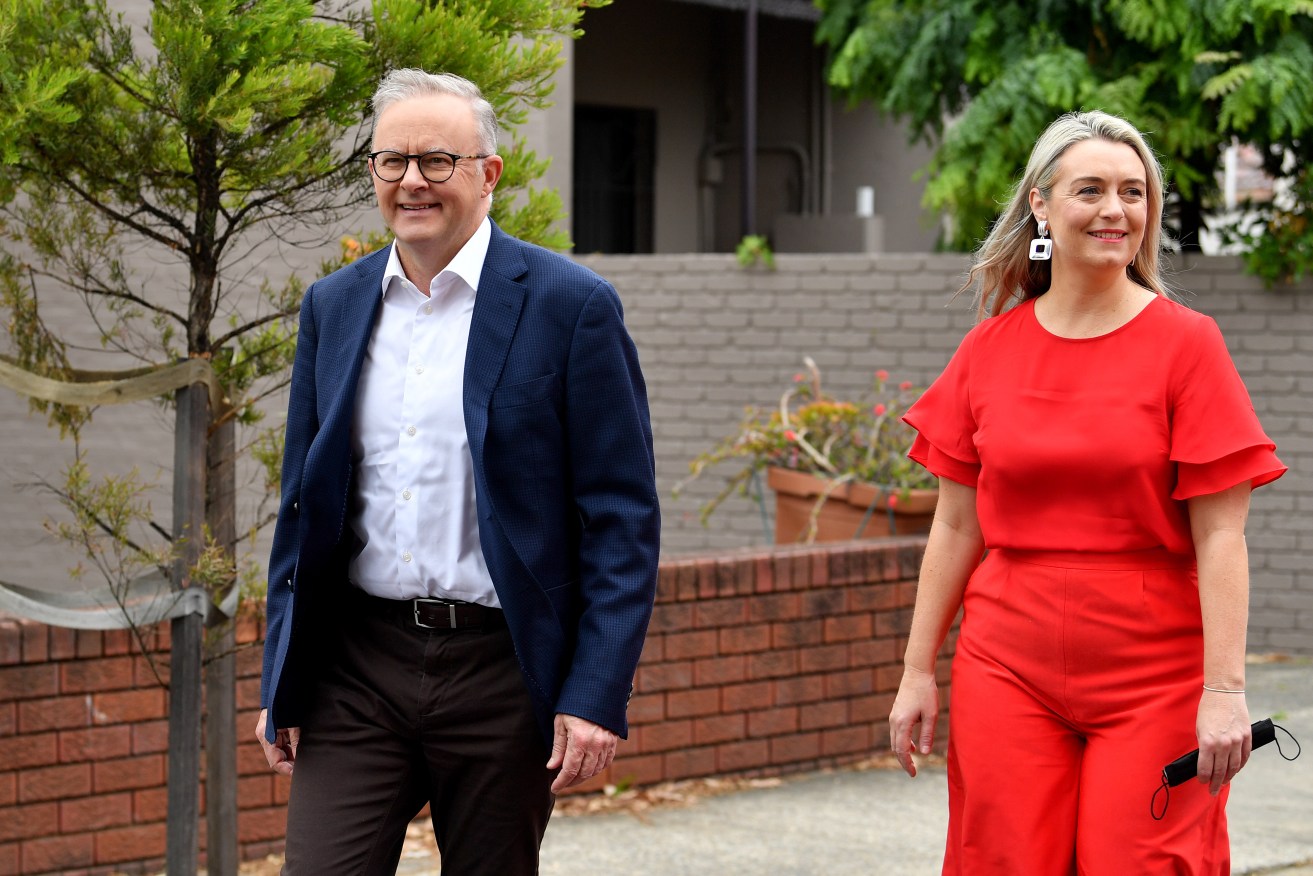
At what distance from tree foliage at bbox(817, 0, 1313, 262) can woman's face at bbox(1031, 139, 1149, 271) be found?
5222 mm

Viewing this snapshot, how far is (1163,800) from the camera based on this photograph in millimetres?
2838

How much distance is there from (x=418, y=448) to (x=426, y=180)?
1.53 ft

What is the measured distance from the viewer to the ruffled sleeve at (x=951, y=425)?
126 inches

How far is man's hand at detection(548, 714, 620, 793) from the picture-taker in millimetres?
2814

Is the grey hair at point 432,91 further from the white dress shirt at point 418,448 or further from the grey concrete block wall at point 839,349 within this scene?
the grey concrete block wall at point 839,349

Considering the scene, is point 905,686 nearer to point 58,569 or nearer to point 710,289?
point 58,569

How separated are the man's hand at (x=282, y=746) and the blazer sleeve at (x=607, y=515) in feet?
1.83

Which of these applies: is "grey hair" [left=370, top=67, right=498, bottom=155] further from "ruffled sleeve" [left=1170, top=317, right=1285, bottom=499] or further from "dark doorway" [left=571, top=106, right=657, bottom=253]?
"dark doorway" [left=571, top=106, right=657, bottom=253]

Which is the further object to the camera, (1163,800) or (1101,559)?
(1101,559)

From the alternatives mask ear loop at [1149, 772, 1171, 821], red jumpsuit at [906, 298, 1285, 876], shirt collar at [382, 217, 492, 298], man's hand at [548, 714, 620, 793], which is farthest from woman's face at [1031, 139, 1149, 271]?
man's hand at [548, 714, 620, 793]

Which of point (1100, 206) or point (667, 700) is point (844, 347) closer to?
point (667, 700)

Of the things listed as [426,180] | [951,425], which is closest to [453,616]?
[426,180]

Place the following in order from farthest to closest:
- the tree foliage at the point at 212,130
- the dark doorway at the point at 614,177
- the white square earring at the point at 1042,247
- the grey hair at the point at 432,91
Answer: the dark doorway at the point at 614,177 → the tree foliage at the point at 212,130 → the white square earring at the point at 1042,247 → the grey hair at the point at 432,91

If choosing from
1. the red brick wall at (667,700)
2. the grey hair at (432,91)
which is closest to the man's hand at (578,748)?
the grey hair at (432,91)
